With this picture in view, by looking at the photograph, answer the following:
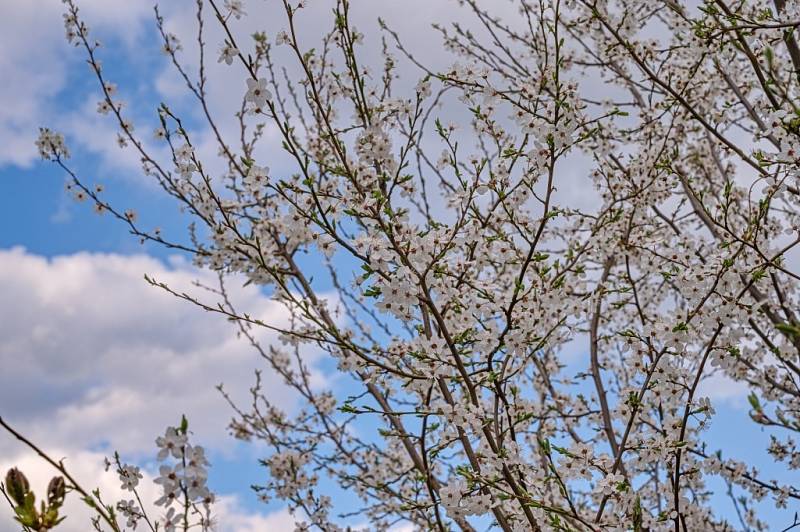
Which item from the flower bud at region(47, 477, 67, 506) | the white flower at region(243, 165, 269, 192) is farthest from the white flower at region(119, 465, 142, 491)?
the white flower at region(243, 165, 269, 192)

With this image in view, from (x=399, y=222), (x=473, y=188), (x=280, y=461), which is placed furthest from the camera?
(x=280, y=461)

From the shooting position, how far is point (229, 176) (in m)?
5.36

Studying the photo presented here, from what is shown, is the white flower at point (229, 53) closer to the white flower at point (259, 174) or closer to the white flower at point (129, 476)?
the white flower at point (259, 174)

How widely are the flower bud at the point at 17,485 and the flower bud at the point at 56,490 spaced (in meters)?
0.05

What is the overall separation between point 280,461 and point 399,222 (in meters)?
2.86

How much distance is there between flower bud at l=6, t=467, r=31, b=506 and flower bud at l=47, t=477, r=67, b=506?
47 millimetres

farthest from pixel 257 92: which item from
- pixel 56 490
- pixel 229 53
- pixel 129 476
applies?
pixel 56 490

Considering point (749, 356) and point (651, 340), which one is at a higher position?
point (749, 356)

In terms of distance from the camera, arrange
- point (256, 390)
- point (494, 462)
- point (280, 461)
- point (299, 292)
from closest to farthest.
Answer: point (494, 462) → point (299, 292) → point (280, 461) → point (256, 390)

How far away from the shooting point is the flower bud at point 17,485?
59.4 inches

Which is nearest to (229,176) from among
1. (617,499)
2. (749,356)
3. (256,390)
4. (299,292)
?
(299,292)

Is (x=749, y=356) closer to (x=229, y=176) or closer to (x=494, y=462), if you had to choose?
(x=494, y=462)

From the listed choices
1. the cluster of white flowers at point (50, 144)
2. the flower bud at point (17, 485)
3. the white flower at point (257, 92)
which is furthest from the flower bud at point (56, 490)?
the cluster of white flowers at point (50, 144)

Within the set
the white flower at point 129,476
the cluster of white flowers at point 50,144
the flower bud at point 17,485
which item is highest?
the cluster of white flowers at point 50,144
